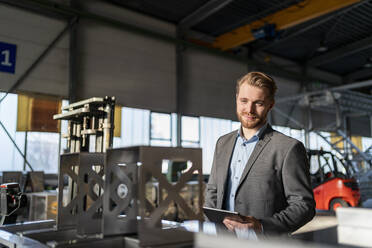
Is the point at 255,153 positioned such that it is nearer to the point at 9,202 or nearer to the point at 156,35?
the point at 9,202

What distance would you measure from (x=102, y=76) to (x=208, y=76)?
3.66 metres

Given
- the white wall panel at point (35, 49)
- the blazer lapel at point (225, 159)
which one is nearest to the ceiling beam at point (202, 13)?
the white wall panel at point (35, 49)

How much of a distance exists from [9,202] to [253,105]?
211 centimetres

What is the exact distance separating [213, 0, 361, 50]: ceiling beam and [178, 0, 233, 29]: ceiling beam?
133 centimetres

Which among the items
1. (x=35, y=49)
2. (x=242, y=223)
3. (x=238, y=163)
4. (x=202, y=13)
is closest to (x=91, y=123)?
(x=238, y=163)

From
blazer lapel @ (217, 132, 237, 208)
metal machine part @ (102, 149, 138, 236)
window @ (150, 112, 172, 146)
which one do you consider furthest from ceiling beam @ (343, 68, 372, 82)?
metal machine part @ (102, 149, 138, 236)

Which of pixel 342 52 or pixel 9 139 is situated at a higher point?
pixel 342 52

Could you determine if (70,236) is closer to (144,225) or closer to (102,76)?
(144,225)

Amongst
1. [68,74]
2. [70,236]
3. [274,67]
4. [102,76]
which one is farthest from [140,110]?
[70,236]

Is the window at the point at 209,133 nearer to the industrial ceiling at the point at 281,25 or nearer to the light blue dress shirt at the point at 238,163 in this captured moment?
the industrial ceiling at the point at 281,25

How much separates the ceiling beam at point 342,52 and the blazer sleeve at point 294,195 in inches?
482

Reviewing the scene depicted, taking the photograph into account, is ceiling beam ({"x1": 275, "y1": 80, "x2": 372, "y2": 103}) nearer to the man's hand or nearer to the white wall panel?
the white wall panel

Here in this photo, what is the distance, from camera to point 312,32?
37.6 feet

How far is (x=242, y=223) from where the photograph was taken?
1.33 m
